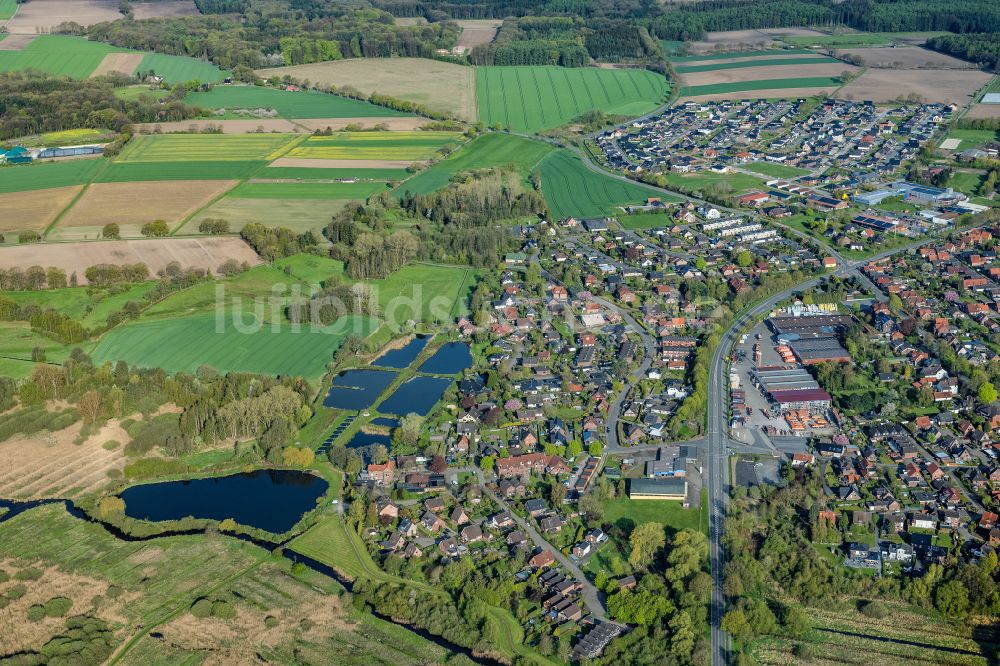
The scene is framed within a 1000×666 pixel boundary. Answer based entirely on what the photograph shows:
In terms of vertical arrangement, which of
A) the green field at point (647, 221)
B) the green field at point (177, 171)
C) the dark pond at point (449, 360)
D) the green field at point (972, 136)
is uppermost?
the green field at point (177, 171)

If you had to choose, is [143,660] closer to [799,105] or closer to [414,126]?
[414,126]

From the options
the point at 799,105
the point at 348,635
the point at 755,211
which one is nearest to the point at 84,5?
A: the point at 799,105

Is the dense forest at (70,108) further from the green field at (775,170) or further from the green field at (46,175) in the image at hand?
the green field at (775,170)

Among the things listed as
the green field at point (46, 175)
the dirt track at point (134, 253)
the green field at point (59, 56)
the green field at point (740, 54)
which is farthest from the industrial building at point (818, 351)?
the green field at point (59, 56)

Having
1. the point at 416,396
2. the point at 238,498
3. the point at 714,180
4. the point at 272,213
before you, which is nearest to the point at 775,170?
the point at 714,180

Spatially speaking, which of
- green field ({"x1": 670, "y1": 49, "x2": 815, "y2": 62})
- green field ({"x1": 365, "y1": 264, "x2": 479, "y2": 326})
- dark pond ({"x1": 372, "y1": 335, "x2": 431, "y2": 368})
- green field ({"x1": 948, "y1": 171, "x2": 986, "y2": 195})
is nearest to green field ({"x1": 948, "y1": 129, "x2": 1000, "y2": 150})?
green field ({"x1": 948, "y1": 171, "x2": 986, "y2": 195})

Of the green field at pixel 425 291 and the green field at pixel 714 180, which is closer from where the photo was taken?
the green field at pixel 425 291

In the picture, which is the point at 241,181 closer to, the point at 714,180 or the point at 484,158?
the point at 484,158

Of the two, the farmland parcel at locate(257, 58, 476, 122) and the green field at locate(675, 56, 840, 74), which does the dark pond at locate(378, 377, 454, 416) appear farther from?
the green field at locate(675, 56, 840, 74)
